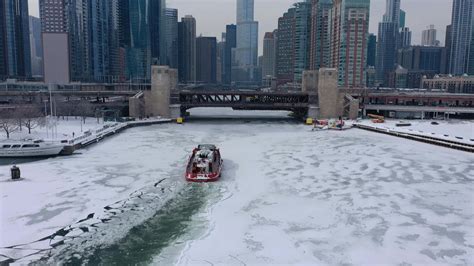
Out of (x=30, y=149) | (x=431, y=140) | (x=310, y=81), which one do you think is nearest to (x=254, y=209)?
(x=30, y=149)

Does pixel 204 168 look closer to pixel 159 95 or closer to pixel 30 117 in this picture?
pixel 30 117

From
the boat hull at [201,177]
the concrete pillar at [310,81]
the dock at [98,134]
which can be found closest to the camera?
the boat hull at [201,177]

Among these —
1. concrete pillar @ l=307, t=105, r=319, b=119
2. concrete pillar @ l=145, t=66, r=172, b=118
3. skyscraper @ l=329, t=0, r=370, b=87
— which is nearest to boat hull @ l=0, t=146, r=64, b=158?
concrete pillar @ l=145, t=66, r=172, b=118

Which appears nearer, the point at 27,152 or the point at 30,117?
the point at 27,152

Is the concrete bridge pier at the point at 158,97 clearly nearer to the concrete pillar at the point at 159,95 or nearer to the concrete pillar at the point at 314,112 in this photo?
the concrete pillar at the point at 159,95

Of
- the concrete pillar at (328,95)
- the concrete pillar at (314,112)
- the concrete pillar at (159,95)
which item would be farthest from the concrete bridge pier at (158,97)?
the concrete pillar at (328,95)
